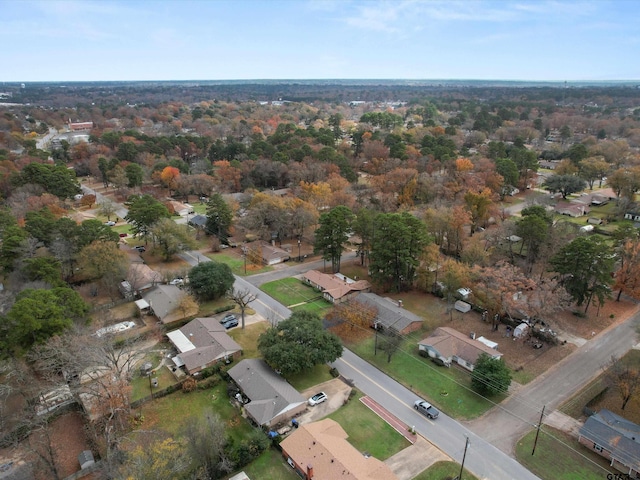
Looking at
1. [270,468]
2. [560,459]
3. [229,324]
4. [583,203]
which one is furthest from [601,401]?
[583,203]

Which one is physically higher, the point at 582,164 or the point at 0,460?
the point at 582,164

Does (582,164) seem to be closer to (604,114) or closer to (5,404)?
(5,404)

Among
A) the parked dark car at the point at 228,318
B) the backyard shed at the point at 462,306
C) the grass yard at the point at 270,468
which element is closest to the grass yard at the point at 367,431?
the grass yard at the point at 270,468

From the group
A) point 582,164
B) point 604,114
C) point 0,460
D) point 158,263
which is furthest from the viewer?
point 604,114

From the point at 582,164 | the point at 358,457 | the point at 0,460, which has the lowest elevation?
the point at 0,460

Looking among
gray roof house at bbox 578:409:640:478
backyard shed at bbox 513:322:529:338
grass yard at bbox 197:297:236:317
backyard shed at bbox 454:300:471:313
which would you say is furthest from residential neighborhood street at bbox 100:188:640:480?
backyard shed at bbox 454:300:471:313

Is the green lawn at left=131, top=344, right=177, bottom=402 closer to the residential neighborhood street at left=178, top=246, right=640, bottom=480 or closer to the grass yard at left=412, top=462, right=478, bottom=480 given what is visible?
the residential neighborhood street at left=178, top=246, right=640, bottom=480

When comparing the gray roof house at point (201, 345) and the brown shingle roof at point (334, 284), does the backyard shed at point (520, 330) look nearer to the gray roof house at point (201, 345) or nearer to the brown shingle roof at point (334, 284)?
the brown shingle roof at point (334, 284)

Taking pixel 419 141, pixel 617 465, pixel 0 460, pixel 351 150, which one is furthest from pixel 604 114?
pixel 0 460
